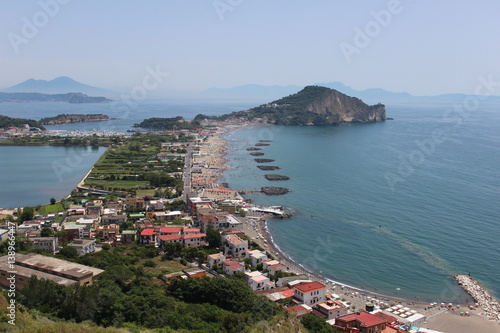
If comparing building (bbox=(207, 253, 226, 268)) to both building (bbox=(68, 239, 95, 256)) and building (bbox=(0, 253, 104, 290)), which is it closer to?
building (bbox=(0, 253, 104, 290))

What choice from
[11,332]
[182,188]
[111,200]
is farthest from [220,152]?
[11,332]

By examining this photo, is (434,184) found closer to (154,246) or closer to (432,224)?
(432,224)

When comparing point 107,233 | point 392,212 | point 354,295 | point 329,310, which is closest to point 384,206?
Answer: point 392,212

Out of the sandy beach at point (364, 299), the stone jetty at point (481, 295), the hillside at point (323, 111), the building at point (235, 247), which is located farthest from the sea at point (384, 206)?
the hillside at point (323, 111)

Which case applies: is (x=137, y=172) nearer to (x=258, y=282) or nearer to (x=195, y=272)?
(x=195, y=272)

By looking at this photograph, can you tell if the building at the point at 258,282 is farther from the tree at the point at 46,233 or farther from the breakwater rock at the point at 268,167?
the breakwater rock at the point at 268,167

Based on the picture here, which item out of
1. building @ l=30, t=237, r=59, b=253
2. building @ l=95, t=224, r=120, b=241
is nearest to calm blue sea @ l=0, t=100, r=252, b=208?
building @ l=95, t=224, r=120, b=241
